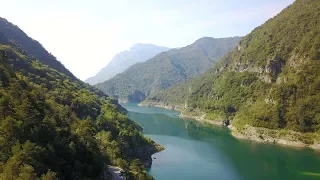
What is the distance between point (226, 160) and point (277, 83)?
50683mm

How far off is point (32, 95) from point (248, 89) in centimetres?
10385

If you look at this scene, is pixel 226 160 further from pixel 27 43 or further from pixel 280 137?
pixel 27 43

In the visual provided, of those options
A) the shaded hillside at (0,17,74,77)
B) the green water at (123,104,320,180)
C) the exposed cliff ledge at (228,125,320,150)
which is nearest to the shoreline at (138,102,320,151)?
the exposed cliff ledge at (228,125,320,150)

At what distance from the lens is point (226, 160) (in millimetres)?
76500

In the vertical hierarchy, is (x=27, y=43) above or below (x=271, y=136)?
above

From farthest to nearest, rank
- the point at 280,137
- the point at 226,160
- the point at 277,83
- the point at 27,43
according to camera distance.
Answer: the point at 27,43 → the point at 277,83 → the point at 280,137 → the point at 226,160

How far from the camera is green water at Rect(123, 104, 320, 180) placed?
207 feet

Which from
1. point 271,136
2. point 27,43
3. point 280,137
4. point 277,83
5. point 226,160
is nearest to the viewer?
point 226,160

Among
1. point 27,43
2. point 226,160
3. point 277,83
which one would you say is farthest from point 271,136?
point 27,43

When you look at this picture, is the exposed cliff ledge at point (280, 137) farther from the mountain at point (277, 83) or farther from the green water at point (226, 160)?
the green water at point (226, 160)

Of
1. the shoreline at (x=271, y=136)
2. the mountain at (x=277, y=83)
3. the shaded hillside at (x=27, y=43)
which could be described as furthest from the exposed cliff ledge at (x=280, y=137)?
the shaded hillside at (x=27, y=43)

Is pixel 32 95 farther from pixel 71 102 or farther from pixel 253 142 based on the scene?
pixel 253 142

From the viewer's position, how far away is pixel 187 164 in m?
70.0

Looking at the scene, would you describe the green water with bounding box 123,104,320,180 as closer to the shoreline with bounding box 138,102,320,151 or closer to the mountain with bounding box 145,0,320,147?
the shoreline with bounding box 138,102,320,151
